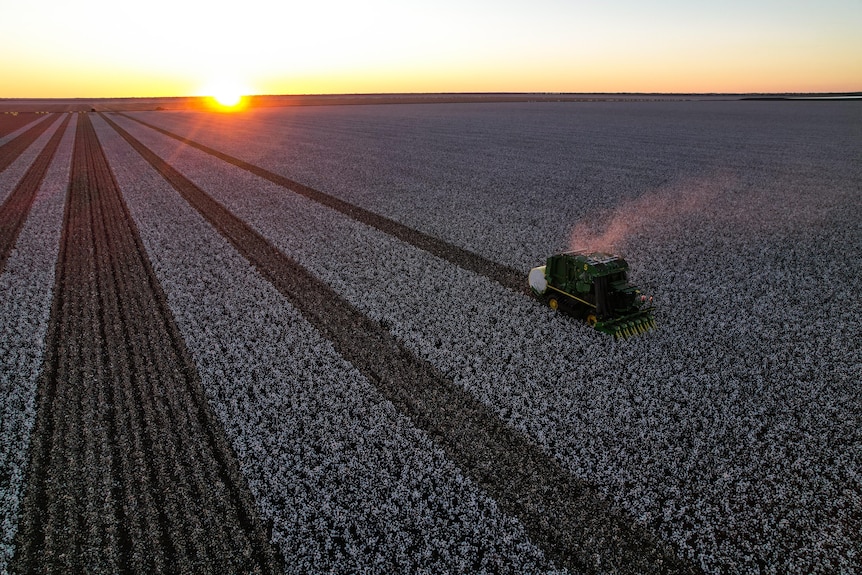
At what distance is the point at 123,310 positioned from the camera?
12.7 m

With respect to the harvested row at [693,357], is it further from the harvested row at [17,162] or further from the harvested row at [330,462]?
the harvested row at [17,162]

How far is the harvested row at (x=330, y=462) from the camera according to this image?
20.4 ft

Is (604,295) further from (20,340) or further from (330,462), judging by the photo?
(20,340)

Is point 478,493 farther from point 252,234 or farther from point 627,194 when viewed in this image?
point 627,194

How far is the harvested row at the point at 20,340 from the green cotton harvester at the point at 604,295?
10.8 m

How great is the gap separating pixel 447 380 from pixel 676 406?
422cm

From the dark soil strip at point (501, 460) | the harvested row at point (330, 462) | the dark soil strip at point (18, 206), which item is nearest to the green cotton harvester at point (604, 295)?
the dark soil strip at point (501, 460)

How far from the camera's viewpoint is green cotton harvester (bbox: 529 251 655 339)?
1100 cm

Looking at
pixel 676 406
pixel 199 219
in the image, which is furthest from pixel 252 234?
pixel 676 406

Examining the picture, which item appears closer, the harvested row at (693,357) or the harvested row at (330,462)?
the harvested row at (330,462)

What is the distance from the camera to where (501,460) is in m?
7.62

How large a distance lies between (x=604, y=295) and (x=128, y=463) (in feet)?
31.9

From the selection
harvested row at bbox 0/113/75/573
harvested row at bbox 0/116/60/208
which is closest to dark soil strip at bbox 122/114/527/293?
harvested row at bbox 0/113/75/573

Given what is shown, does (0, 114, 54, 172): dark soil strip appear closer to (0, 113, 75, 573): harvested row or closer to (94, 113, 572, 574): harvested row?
(0, 113, 75, 573): harvested row
